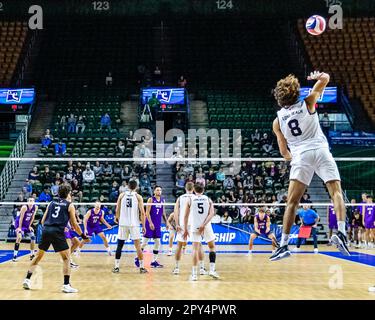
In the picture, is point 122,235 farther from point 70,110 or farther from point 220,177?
point 70,110

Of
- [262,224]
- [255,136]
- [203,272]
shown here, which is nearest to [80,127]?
[255,136]

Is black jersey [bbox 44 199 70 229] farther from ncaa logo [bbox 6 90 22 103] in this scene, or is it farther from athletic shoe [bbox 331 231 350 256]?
ncaa logo [bbox 6 90 22 103]

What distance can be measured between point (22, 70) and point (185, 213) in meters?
20.4

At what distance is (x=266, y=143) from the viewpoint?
2191 cm

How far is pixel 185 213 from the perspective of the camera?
439 inches

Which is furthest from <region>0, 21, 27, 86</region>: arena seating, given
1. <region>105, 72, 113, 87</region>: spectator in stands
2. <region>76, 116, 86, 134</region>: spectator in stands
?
<region>76, 116, 86, 134</region>: spectator in stands

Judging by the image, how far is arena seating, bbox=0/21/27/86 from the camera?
2927 cm

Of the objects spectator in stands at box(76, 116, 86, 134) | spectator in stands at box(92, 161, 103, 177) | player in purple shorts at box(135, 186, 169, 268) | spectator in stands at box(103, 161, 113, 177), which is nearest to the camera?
player in purple shorts at box(135, 186, 169, 268)

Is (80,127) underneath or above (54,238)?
above

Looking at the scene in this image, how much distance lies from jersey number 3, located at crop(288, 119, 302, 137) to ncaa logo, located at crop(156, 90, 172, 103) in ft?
60.2

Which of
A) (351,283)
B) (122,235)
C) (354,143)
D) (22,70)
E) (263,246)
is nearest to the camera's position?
(351,283)

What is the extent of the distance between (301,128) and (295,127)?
0.07 m

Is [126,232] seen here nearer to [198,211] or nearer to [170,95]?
[198,211]
